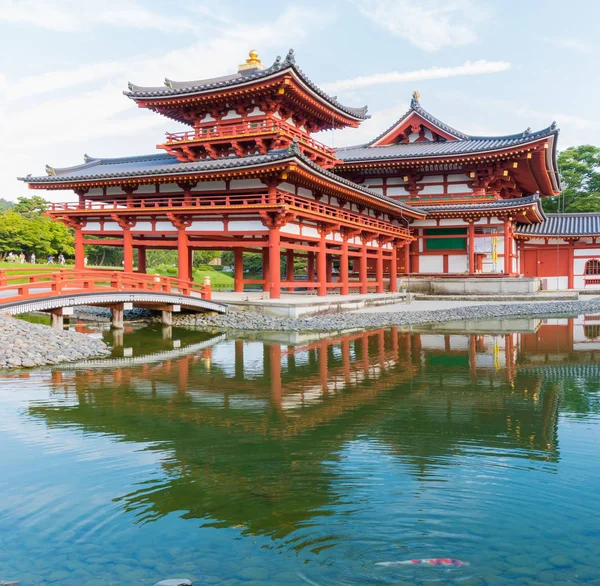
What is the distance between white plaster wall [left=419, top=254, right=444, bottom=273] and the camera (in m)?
36.0

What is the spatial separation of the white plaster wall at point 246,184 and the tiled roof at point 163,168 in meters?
0.97

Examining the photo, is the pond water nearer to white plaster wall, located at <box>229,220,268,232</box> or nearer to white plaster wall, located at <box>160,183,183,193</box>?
white plaster wall, located at <box>229,220,268,232</box>

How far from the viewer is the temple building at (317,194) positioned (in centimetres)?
2531

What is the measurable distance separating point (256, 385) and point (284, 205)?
1182 cm

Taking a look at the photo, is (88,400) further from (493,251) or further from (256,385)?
(493,251)

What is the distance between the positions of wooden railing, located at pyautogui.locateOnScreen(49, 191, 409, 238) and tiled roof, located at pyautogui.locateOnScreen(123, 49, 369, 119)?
216 inches

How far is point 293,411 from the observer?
33.4 ft

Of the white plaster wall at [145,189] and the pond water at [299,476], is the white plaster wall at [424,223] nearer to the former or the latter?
the white plaster wall at [145,189]

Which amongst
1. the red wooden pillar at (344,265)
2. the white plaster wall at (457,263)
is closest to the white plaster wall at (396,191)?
the white plaster wall at (457,263)

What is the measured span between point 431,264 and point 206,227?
16413 mm

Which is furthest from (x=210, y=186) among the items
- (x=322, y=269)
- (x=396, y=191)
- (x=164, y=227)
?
(x=396, y=191)

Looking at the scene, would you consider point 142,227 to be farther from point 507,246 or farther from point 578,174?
point 578,174

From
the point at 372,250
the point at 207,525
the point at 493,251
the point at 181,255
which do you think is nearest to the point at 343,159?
the point at 372,250

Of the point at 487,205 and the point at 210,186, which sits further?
the point at 487,205
